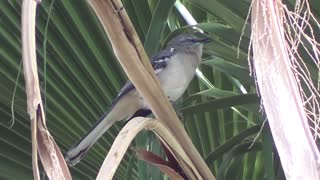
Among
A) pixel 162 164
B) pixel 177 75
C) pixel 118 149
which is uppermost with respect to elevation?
pixel 118 149

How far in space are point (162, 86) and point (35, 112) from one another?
1.07 m

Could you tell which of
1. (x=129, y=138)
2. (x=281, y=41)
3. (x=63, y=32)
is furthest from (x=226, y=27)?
(x=281, y=41)

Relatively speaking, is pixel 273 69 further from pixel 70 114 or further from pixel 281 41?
pixel 70 114

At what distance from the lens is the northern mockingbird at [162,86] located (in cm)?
154

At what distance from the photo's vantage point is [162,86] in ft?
5.29

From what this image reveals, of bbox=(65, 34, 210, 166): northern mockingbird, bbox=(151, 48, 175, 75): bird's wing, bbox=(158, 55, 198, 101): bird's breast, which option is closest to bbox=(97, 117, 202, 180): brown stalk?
bbox=(65, 34, 210, 166): northern mockingbird

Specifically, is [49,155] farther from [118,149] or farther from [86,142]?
[86,142]

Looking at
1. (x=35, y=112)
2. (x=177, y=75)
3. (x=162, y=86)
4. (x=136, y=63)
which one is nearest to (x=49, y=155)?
(x=35, y=112)

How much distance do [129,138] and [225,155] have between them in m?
0.66

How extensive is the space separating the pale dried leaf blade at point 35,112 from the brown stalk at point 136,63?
88 mm

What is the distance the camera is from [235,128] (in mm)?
1680

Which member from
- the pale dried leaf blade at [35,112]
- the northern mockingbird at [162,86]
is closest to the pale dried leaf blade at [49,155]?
the pale dried leaf blade at [35,112]

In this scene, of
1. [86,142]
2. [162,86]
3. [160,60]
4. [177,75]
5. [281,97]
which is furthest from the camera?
[160,60]

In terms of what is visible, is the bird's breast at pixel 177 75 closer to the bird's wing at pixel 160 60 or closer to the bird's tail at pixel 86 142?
the bird's wing at pixel 160 60
